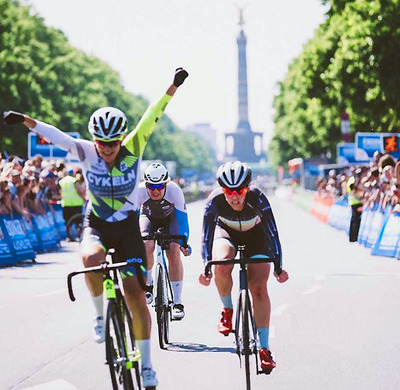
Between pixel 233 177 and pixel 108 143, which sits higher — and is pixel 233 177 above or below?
below

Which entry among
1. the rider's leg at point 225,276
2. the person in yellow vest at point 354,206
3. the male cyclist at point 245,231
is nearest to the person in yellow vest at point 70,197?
the person in yellow vest at point 354,206

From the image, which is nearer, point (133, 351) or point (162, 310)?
point (133, 351)

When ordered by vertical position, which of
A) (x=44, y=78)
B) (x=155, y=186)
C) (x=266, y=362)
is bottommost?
(x=266, y=362)

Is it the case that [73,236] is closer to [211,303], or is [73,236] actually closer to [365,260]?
[365,260]

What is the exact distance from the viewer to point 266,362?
7492 mm

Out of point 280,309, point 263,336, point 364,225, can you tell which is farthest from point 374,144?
point 263,336

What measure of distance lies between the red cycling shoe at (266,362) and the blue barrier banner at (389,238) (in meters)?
12.5

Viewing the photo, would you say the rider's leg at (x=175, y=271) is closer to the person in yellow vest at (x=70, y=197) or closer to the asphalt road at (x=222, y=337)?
the asphalt road at (x=222, y=337)

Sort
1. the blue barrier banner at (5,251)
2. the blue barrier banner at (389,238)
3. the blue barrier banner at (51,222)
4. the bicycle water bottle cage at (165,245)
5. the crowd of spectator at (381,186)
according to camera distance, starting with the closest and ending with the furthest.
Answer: the bicycle water bottle cage at (165,245)
the blue barrier banner at (5,251)
the crowd of spectator at (381,186)
the blue barrier banner at (389,238)
the blue barrier banner at (51,222)

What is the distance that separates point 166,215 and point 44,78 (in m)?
47.8

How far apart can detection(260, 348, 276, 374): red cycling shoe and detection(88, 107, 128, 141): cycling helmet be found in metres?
1.95

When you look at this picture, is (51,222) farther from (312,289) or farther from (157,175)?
(157,175)

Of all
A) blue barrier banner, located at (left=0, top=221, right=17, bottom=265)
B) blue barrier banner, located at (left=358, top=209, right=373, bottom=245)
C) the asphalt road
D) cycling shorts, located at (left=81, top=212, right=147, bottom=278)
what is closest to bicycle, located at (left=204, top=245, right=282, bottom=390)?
the asphalt road

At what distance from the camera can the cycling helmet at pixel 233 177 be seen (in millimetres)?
7535
